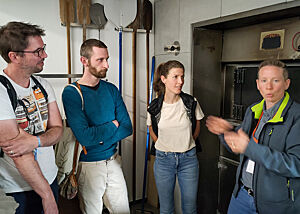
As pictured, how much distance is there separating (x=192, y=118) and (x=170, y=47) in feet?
3.14

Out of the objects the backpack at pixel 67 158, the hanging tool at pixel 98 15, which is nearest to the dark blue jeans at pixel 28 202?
the backpack at pixel 67 158

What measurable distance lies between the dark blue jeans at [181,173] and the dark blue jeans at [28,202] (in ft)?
3.08

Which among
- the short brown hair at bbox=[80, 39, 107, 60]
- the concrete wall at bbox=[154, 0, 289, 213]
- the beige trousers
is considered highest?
the concrete wall at bbox=[154, 0, 289, 213]

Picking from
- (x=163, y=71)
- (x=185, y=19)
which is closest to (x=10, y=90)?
(x=163, y=71)

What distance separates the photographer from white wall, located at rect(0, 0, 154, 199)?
250cm

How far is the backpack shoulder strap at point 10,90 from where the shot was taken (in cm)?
134

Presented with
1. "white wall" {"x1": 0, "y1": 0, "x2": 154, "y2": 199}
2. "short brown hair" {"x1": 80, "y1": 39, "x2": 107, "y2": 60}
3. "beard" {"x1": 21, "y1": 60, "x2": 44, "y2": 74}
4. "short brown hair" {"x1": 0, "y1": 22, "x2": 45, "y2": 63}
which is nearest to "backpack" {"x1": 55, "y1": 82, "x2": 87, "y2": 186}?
"short brown hair" {"x1": 80, "y1": 39, "x2": 107, "y2": 60}

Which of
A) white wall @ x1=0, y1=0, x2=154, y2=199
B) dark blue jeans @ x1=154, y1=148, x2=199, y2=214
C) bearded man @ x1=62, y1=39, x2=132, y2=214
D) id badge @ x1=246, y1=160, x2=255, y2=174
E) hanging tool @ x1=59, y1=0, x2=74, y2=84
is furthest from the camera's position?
hanging tool @ x1=59, y1=0, x2=74, y2=84

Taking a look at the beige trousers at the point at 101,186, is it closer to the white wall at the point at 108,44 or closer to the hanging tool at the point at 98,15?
the white wall at the point at 108,44

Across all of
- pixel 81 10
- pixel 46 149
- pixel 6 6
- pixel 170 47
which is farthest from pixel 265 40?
pixel 6 6

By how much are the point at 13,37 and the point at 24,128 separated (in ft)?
1.53

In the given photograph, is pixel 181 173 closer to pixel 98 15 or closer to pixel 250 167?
pixel 250 167

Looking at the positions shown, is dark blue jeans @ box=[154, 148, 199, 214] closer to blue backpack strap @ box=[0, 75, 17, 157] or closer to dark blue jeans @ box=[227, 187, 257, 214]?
dark blue jeans @ box=[227, 187, 257, 214]

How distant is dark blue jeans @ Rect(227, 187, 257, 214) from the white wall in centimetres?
164
